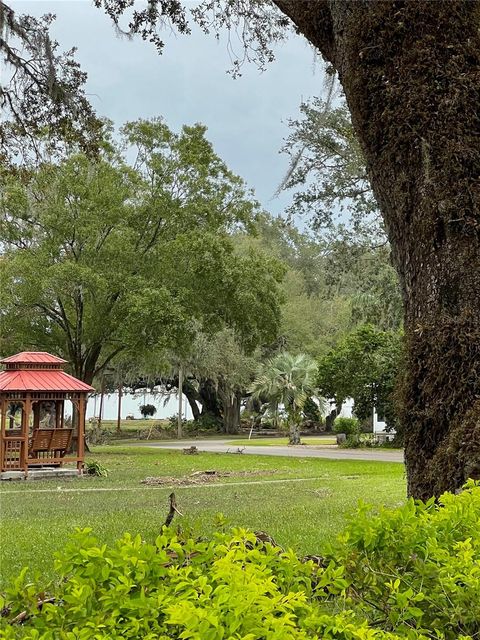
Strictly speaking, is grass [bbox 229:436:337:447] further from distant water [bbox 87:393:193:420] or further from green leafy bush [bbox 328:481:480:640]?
green leafy bush [bbox 328:481:480:640]

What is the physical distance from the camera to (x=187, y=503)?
989 centimetres

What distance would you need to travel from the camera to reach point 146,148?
21078mm

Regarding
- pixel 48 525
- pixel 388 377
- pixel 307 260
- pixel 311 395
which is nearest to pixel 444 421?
pixel 48 525

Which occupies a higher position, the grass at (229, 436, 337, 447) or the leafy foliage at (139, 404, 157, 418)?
the leafy foliage at (139, 404, 157, 418)

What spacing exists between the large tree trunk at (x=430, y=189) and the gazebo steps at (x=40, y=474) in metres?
11.7

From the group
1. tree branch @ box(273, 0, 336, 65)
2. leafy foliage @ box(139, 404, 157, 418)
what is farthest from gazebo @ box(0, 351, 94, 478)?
leafy foliage @ box(139, 404, 157, 418)

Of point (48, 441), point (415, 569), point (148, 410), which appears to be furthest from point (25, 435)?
point (148, 410)

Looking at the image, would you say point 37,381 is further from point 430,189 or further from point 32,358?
point 430,189

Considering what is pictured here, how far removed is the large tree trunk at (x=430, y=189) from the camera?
4051 mm

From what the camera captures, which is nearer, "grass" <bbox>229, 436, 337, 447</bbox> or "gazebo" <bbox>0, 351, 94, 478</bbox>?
"gazebo" <bbox>0, 351, 94, 478</bbox>

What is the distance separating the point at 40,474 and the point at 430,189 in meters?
12.4

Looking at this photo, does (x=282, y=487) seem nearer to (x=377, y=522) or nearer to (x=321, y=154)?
(x=321, y=154)

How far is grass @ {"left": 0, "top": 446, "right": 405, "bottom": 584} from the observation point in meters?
6.61

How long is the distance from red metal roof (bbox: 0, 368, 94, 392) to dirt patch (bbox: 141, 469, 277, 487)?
3328mm
